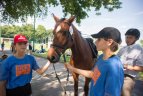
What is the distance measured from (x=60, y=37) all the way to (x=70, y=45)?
442 mm

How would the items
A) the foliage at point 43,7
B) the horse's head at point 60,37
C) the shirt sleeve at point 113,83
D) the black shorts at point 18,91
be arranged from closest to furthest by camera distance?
the shirt sleeve at point 113,83, the black shorts at point 18,91, the horse's head at point 60,37, the foliage at point 43,7

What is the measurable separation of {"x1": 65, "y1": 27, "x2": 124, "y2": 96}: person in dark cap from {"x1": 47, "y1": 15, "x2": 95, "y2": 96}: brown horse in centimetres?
180

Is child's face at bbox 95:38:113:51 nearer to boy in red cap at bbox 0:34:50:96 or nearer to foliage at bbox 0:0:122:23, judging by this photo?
boy in red cap at bbox 0:34:50:96

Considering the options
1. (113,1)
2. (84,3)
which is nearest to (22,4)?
(84,3)

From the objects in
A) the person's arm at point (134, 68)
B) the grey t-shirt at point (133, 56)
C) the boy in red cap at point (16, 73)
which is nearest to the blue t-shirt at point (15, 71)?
the boy in red cap at point (16, 73)

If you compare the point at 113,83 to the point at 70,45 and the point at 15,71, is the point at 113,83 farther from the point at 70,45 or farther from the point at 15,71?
the point at 70,45

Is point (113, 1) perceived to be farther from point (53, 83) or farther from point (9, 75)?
point (9, 75)

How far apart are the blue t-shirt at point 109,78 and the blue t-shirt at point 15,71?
1536 mm

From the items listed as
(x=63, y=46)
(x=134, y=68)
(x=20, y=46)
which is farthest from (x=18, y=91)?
(x=134, y=68)

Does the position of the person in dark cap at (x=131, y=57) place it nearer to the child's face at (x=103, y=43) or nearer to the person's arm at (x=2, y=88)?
the child's face at (x=103, y=43)

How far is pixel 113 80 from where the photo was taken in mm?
2656

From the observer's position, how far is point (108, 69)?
2736mm

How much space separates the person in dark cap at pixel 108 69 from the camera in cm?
267

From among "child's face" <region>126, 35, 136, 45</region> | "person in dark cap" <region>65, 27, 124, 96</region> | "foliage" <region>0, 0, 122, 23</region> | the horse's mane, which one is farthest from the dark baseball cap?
"foliage" <region>0, 0, 122, 23</region>
